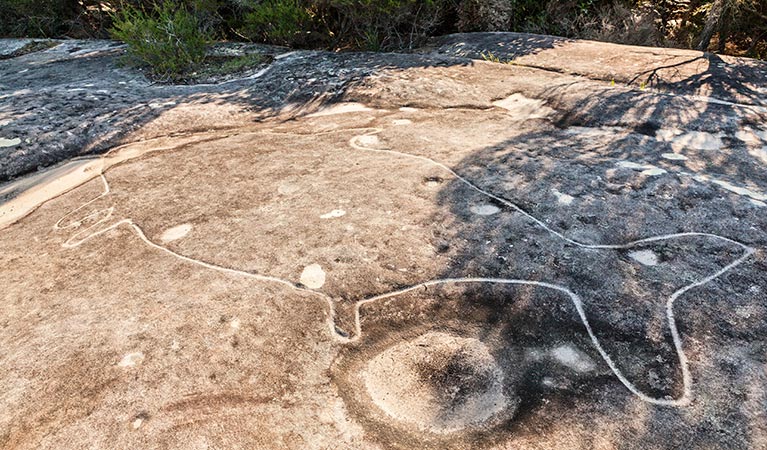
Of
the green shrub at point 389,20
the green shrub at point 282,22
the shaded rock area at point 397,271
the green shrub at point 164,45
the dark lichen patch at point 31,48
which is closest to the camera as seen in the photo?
the shaded rock area at point 397,271

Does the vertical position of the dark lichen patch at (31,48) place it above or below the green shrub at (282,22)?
below

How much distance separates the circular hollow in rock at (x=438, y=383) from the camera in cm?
175

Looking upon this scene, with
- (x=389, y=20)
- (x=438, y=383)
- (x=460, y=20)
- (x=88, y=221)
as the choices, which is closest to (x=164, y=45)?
(x=389, y=20)

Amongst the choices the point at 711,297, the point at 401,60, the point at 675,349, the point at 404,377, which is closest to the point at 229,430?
the point at 404,377

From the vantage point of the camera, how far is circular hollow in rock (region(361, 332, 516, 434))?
5.74ft

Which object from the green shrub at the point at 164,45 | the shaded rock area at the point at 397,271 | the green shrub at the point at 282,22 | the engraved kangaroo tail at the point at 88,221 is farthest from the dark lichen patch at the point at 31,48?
the engraved kangaroo tail at the point at 88,221

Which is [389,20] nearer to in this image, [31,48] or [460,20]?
[460,20]

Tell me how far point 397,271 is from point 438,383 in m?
0.62

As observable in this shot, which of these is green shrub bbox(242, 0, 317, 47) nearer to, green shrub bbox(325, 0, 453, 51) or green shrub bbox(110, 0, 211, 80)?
green shrub bbox(325, 0, 453, 51)

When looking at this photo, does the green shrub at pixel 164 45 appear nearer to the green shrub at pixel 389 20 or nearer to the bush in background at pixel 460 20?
the bush in background at pixel 460 20

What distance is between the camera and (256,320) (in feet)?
6.82

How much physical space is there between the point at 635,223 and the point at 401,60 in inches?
126

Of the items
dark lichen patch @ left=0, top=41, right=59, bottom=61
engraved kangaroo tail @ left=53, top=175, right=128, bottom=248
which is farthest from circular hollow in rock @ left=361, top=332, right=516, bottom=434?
dark lichen patch @ left=0, top=41, right=59, bottom=61

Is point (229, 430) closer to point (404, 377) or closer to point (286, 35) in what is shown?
point (404, 377)
